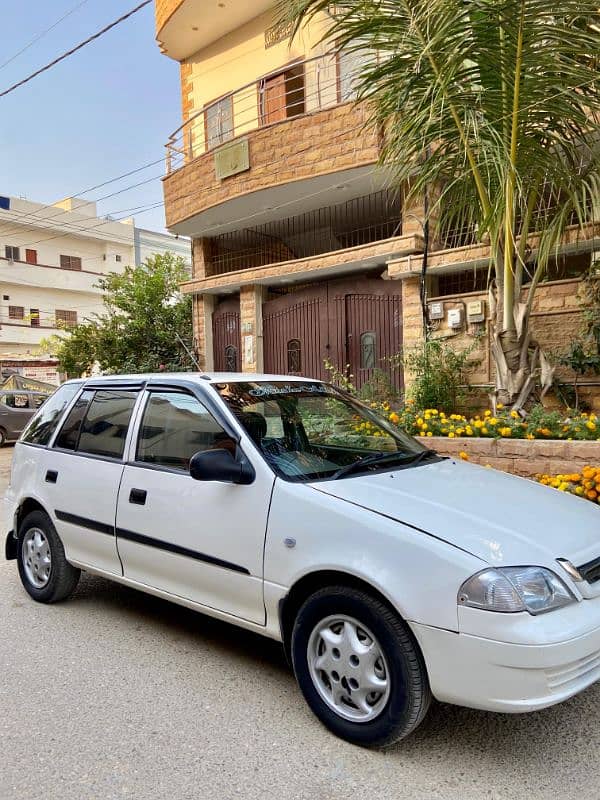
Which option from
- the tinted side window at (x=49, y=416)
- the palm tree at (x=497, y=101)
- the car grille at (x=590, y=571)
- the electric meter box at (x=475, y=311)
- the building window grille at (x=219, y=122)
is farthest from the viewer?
the building window grille at (x=219, y=122)

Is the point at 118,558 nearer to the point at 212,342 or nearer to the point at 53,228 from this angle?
the point at 212,342

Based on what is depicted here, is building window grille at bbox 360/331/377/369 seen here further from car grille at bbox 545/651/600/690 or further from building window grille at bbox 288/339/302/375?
car grille at bbox 545/651/600/690

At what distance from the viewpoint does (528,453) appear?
244 inches

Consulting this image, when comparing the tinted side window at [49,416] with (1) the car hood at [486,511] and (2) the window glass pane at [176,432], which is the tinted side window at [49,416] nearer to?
(2) the window glass pane at [176,432]

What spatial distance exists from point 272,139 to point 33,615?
9356mm

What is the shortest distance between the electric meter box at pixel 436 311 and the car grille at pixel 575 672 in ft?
24.8

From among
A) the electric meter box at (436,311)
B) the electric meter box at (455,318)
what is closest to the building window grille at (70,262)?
the electric meter box at (436,311)

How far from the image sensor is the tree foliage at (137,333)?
14.4 meters

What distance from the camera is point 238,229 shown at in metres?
13.7

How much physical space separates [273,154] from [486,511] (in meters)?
9.75

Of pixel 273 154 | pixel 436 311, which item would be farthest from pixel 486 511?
pixel 273 154

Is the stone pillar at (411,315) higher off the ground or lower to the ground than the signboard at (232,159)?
lower

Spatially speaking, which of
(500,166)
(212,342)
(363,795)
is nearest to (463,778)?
(363,795)

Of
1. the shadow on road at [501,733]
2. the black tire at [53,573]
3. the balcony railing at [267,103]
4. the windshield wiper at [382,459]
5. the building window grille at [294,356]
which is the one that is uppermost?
the balcony railing at [267,103]
